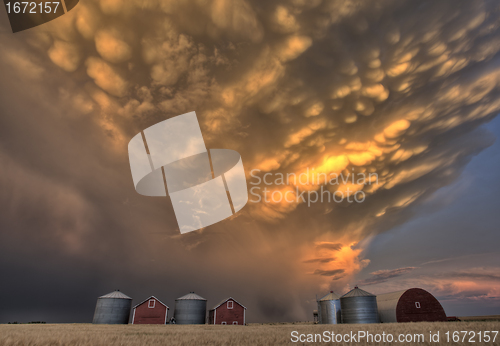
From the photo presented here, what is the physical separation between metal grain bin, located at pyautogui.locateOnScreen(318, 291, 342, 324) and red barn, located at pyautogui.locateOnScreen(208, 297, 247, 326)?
17.8 meters

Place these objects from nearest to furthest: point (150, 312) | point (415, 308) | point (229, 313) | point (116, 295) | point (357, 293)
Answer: point (415, 308) → point (357, 293) → point (150, 312) → point (116, 295) → point (229, 313)

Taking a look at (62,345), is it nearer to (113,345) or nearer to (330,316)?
(113,345)

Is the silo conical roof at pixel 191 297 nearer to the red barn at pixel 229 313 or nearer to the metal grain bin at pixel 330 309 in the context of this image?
the red barn at pixel 229 313

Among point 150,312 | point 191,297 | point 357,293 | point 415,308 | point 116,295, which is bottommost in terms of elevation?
point 415,308

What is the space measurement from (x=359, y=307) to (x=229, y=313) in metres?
28.1

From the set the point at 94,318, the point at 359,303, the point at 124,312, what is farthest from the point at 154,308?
the point at 359,303

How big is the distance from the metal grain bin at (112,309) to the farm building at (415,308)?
53.9 meters

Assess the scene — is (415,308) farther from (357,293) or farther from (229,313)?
(229,313)

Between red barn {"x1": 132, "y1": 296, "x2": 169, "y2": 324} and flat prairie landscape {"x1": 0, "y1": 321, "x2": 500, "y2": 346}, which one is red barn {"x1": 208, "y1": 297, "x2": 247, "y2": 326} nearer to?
red barn {"x1": 132, "y1": 296, "x2": 169, "y2": 324}

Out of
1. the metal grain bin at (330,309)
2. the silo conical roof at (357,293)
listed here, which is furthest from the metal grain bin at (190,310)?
the silo conical roof at (357,293)

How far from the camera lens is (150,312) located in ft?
185

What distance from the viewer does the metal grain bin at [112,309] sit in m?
53.6

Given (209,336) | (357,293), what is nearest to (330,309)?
(357,293)

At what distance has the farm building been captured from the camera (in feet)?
149
